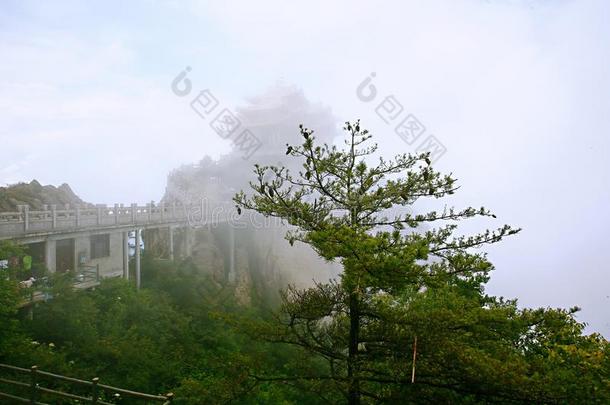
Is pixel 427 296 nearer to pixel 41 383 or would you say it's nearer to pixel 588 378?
pixel 588 378

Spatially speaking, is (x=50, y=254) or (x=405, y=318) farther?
(x=50, y=254)

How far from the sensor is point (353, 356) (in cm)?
634

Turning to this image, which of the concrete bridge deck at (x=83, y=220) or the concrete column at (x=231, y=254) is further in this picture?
the concrete column at (x=231, y=254)

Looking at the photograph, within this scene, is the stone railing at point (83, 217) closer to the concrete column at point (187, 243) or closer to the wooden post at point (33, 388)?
the concrete column at point (187, 243)

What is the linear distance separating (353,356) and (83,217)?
1269cm

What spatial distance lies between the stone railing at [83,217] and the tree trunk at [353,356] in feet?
36.4

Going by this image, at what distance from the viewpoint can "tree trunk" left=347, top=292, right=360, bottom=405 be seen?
5993mm

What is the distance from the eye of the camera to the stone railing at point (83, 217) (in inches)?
480

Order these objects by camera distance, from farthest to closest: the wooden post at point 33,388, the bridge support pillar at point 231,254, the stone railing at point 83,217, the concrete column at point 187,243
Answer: the bridge support pillar at point 231,254 < the concrete column at point 187,243 < the stone railing at point 83,217 < the wooden post at point 33,388

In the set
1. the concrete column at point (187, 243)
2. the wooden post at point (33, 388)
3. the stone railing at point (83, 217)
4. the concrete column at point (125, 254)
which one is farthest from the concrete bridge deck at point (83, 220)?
the wooden post at point (33, 388)

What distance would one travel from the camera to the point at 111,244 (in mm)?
17500

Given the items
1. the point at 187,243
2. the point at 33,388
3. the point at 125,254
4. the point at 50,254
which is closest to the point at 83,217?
the point at 50,254

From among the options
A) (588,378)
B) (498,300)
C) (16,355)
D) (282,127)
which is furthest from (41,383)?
(282,127)

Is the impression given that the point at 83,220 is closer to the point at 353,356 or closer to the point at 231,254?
the point at 353,356
